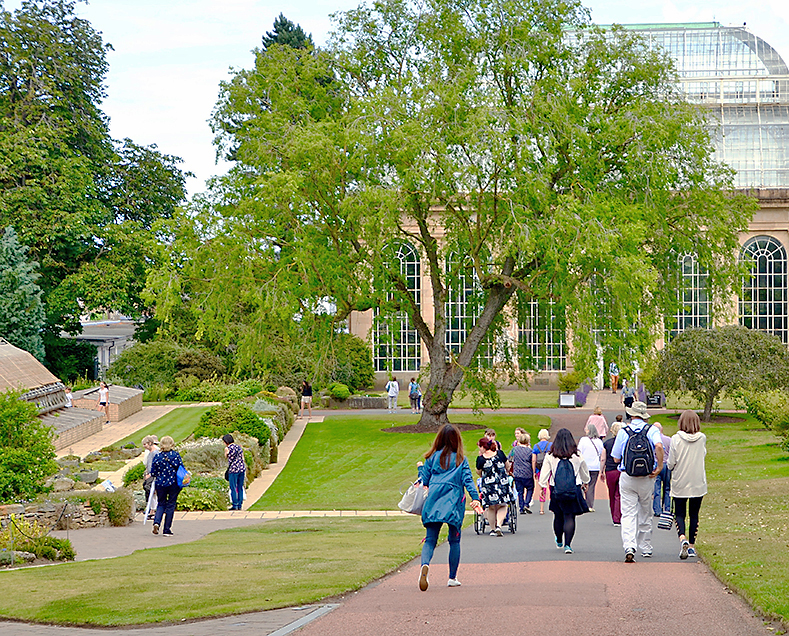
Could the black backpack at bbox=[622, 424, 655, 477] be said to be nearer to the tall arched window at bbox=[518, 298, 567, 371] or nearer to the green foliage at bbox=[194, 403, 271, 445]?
the green foliage at bbox=[194, 403, 271, 445]

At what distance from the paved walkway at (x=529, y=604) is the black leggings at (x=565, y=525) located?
0.22 m

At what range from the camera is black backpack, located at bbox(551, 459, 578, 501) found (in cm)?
1145

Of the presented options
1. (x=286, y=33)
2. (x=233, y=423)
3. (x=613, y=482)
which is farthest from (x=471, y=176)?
(x=286, y=33)

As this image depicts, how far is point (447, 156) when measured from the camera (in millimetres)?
28125

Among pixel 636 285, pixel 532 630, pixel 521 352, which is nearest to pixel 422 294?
pixel 521 352

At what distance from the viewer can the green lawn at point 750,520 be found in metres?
8.95

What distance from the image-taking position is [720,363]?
33.1 m

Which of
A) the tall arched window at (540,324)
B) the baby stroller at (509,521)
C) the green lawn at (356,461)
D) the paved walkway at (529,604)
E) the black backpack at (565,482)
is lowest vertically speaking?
the green lawn at (356,461)

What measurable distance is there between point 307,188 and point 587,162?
863 centimetres

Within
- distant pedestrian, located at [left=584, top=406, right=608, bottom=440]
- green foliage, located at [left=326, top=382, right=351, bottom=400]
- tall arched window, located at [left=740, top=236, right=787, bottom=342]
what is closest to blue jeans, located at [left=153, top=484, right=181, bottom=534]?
distant pedestrian, located at [left=584, top=406, right=608, bottom=440]

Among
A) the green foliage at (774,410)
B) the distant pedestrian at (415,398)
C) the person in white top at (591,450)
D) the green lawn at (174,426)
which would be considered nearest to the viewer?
the person in white top at (591,450)

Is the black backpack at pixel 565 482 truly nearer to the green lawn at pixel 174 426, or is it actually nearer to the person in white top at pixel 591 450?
the person in white top at pixel 591 450

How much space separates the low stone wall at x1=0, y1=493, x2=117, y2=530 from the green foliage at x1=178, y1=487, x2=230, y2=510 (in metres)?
2.61

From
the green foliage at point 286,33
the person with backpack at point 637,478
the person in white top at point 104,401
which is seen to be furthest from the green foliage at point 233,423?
the green foliage at point 286,33
